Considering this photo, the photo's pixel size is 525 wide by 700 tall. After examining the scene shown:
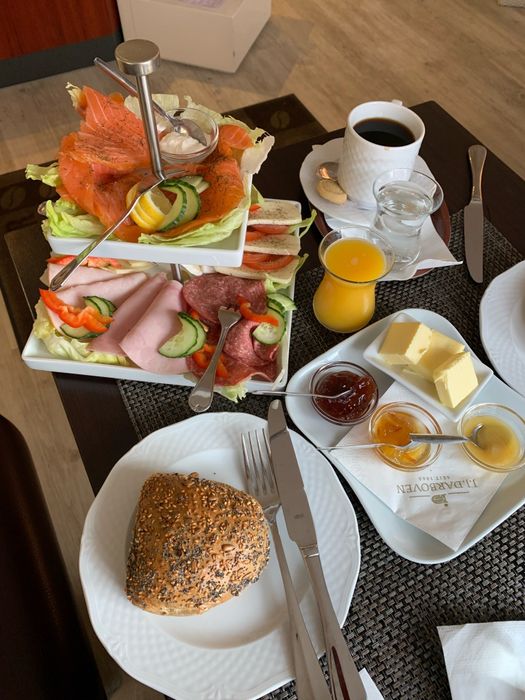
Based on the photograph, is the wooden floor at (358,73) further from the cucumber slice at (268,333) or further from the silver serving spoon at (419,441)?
the silver serving spoon at (419,441)

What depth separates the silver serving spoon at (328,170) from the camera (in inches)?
52.3

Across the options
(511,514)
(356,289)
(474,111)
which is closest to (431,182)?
(356,289)

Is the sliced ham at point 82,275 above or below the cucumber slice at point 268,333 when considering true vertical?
above

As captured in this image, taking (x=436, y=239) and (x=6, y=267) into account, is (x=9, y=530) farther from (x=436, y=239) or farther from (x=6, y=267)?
(x=436, y=239)

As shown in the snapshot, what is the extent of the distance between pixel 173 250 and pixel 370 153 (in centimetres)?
52

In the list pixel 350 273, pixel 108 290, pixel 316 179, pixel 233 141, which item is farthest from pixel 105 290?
pixel 316 179

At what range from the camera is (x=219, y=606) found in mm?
851

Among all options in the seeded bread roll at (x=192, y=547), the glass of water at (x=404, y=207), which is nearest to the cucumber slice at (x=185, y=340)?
the seeded bread roll at (x=192, y=547)

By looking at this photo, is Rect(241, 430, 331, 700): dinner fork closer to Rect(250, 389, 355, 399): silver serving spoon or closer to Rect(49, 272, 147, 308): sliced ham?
Rect(250, 389, 355, 399): silver serving spoon

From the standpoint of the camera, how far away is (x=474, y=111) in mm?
2988

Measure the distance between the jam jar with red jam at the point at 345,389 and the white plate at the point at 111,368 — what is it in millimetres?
66

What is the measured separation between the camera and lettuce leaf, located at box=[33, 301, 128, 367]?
3.42 feet

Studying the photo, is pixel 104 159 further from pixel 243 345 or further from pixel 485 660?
pixel 485 660

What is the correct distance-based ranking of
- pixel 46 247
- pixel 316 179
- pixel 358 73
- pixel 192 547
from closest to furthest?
1. pixel 192 547
2. pixel 46 247
3. pixel 316 179
4. pixel 358 73
